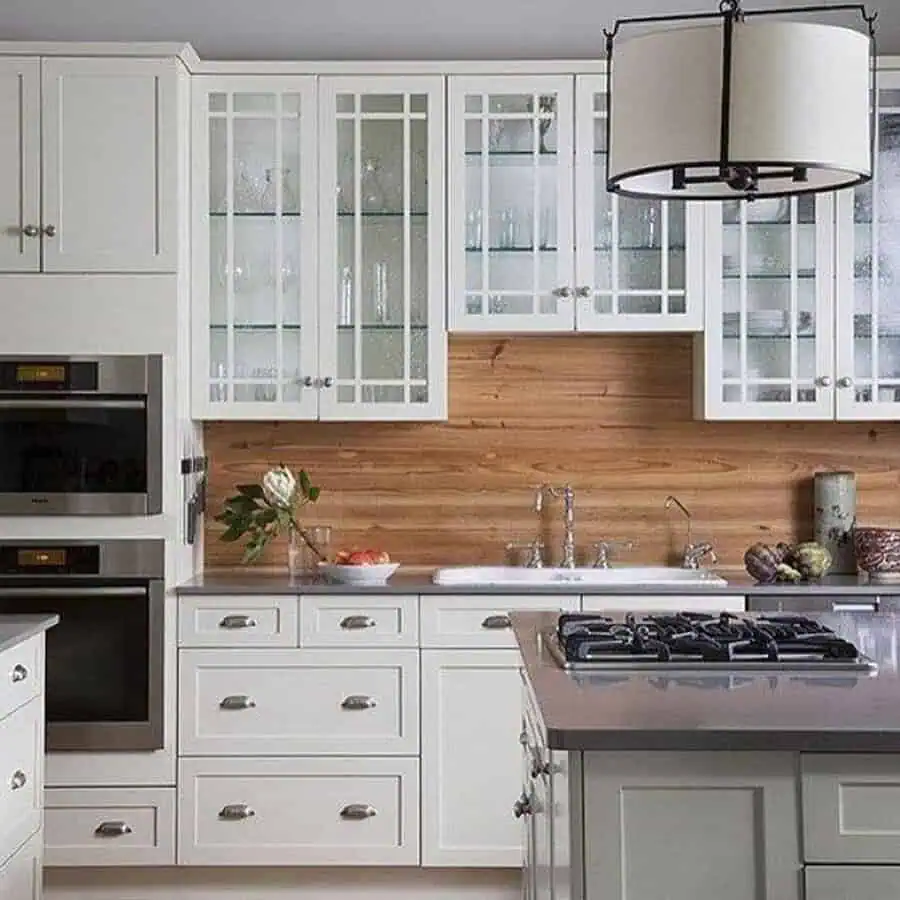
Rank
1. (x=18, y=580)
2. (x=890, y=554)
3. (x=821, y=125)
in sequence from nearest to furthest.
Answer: (x=821, y=125)
(x=18, y=580)
(x=890, y=554)

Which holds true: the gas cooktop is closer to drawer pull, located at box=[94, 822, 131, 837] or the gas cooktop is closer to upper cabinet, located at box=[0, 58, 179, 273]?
drawer pull, located at box=[94, 822, 131, 837]

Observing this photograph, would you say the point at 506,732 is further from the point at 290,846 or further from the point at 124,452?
the point at 124,452

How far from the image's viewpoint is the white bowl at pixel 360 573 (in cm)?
407

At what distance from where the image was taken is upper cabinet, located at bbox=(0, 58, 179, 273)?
4.01 meters

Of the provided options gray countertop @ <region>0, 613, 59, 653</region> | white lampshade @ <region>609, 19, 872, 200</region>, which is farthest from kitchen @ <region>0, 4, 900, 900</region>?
white lampshade @ <region>609, 19, 872, 200</region>

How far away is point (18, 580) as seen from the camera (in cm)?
393

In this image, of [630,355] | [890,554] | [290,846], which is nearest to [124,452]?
[290,846]

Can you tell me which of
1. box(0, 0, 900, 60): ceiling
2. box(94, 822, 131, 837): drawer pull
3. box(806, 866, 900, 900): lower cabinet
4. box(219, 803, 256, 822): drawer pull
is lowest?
box(94, 822, 131, 837): drawer pull

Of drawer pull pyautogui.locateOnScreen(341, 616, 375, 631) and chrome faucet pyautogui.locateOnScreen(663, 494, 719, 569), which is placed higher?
chrome faucet pyautogui.locateOnScreen(663, 494, 719, 569)

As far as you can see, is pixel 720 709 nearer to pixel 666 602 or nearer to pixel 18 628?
pixel 18 628

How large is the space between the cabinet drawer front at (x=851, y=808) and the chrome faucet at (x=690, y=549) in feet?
8.27

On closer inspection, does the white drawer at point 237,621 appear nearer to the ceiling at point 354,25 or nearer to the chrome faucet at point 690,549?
the chrome faucet at point 690,549

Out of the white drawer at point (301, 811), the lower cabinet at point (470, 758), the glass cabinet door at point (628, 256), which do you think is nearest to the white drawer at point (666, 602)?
the lower cabinet at point (470, 758)

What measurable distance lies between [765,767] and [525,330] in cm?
246
